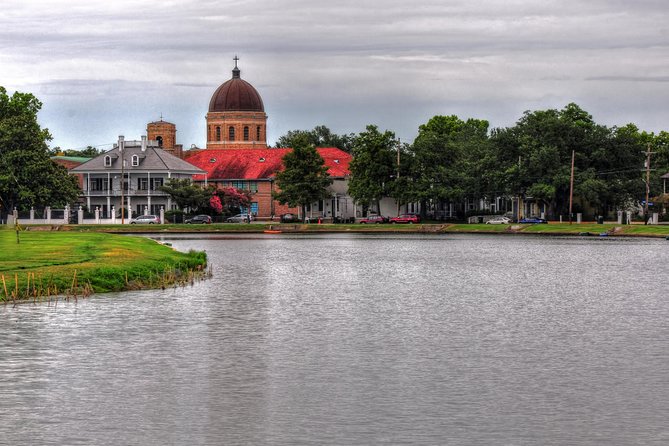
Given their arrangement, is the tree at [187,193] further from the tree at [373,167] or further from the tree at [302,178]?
the tree at [373,167]

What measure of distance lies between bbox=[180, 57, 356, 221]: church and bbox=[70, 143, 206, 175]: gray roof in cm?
355

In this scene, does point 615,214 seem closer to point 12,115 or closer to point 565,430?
point 12,115

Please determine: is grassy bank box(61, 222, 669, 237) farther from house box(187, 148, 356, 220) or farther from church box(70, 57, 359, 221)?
house box(187, 148, 356, 220)

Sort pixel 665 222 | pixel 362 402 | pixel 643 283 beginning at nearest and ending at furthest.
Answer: pixel 362 402
pixel 643 283
pixel 665 222

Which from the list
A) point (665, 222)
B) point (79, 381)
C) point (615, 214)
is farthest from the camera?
point (615, 214)

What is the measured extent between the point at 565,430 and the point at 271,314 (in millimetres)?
20196

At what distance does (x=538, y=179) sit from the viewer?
124625 mm

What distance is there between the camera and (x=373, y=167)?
5236 inches

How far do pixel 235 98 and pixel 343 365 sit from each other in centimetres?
14346

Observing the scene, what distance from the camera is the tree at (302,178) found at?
442 feet

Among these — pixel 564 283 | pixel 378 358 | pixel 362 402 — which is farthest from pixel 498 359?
pixel 564 283

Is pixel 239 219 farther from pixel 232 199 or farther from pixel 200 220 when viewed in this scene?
pixel 200 220

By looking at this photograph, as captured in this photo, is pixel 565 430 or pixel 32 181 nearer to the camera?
pixel 565 430

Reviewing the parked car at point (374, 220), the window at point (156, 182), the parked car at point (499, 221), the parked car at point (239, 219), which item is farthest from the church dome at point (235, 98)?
the parked car at point (499, 221)
